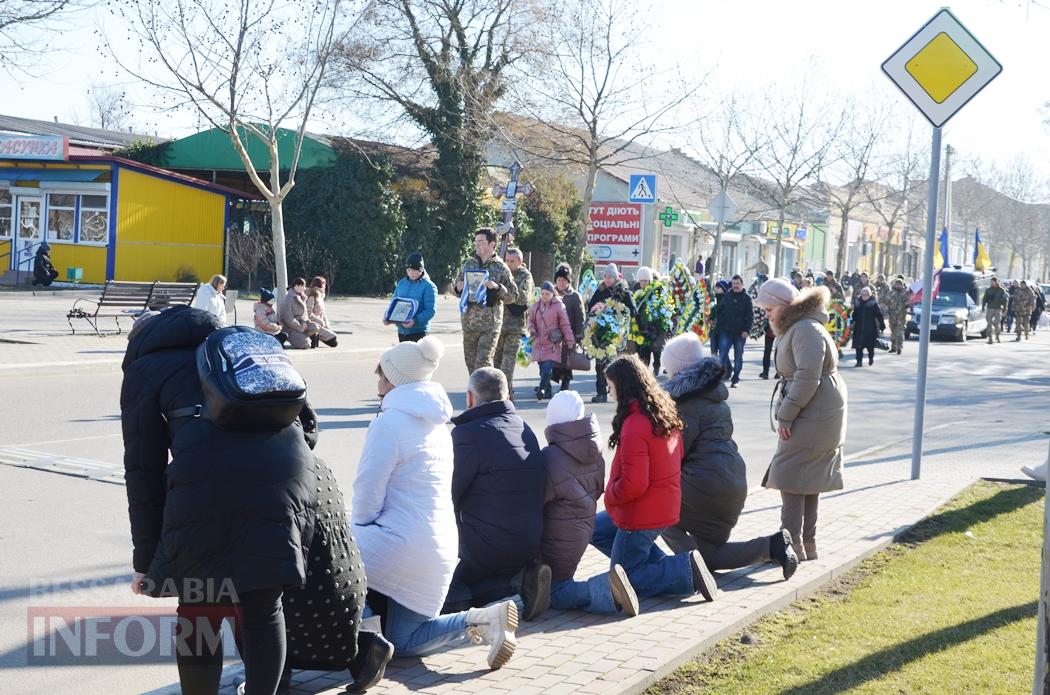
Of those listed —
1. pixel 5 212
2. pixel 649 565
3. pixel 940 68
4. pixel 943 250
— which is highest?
pixel 943 250

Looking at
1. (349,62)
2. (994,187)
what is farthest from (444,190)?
(994,187)

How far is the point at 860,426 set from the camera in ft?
49.1

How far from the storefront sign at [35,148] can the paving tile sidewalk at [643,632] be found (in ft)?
93.6

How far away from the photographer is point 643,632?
5.54m

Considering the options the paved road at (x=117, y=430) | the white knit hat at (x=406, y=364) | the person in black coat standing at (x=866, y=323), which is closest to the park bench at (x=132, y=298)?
the paved road at (x=117, y=430)

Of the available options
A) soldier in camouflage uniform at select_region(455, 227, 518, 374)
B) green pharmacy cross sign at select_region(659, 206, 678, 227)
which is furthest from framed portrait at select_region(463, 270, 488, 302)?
green pharmacy cross sign at select_region(659, 206, 678, 227)

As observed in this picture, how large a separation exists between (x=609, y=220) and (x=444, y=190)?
16912mm

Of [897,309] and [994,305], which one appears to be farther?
[994,305]

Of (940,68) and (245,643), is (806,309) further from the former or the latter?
(245,643)

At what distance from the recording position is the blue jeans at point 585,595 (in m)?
5.84

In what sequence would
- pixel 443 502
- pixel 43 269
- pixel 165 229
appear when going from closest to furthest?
pixel 443 502 → pixel 43 269 → pixel 165 229

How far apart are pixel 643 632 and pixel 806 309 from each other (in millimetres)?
2420

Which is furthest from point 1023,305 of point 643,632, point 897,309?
point 643,632

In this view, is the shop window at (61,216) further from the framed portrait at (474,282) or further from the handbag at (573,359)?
the framed portrait at (474,282)
